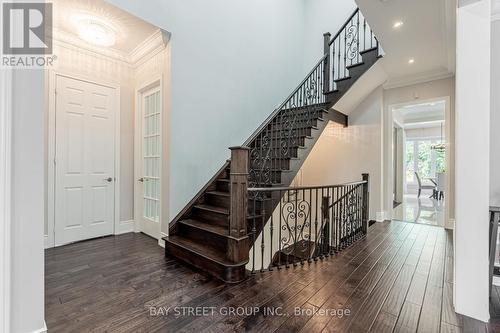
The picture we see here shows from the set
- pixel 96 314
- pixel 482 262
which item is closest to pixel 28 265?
pixel 96 314

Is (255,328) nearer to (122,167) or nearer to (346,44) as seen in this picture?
(122,167)

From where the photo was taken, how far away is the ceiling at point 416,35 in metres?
2.79

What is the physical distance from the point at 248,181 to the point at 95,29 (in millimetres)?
2646

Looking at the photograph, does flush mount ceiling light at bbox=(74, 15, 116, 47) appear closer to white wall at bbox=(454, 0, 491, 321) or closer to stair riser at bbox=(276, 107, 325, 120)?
stair riser at bbox=(276, 107, 325, 120)

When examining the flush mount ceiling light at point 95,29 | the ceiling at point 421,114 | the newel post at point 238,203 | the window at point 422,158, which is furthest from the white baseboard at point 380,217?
Result: the window at point 422,158

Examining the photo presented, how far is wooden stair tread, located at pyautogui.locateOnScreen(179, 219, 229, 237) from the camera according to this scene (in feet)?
8.80

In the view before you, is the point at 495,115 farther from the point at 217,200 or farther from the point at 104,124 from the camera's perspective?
the point at 104,124

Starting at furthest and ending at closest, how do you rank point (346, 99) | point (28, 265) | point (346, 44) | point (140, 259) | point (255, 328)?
point (346, 44) < point (346, 99) < point (140, 259) < point (255, 328) < point (28, 265)

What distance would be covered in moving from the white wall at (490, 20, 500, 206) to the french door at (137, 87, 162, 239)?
12.4ft

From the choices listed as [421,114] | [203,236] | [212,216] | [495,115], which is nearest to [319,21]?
[495,115]

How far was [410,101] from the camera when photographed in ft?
15.6

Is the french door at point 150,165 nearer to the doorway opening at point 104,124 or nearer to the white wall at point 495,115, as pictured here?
the doorway opening at point 104,124

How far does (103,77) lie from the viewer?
356 cm

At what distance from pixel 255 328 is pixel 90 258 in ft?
7.42
